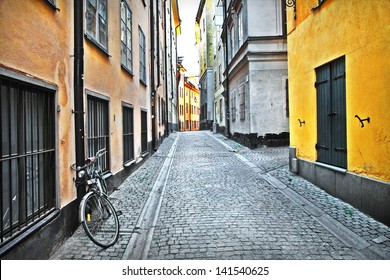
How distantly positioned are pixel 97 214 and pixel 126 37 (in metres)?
5.93

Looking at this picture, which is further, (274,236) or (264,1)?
(264,1)

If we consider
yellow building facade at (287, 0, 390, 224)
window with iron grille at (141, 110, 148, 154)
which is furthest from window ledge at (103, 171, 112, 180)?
window with iron grille at (141, 110, 148, 154)

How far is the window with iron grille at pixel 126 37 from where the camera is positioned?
8.50 metres

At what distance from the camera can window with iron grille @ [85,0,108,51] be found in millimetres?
5815

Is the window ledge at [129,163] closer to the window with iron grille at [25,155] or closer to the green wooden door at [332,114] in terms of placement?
the window with iron grille at [25,155]

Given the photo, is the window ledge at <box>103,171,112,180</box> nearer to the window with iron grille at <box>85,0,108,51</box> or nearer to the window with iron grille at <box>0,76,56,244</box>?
the window with iron grille at <box>85,0,108,51</box>

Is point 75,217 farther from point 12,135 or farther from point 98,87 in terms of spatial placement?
point 98,87

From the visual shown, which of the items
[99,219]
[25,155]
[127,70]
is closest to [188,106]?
[127,70]

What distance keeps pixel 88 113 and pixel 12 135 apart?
2626 millimetres

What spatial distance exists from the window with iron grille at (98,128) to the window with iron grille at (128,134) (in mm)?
1608

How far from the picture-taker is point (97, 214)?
4.30 m

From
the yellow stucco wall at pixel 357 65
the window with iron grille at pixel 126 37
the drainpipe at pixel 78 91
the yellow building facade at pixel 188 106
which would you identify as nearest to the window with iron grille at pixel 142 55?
the window with iron grille at pixel 126 37

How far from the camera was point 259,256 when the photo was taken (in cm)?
357
